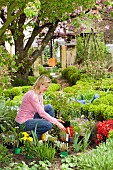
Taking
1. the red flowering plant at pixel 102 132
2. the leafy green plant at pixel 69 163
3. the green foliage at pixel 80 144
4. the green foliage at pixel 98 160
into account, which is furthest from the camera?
the red flowering plant at pixel 102 132

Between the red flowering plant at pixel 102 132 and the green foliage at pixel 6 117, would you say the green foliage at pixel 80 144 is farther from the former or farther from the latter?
the green foliage at pixel 6 117

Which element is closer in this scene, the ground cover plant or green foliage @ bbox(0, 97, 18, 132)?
the ground cover plant

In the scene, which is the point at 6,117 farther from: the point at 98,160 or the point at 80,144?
the point at 98,160

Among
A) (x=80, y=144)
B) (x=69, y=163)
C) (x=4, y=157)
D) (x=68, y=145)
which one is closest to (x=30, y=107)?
(x=68, y=145)

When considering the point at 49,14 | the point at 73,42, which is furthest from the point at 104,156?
the point at 73,42

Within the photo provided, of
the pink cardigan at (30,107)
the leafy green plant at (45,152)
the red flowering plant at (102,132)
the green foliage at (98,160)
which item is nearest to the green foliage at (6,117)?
the pink cardigan at (30,107)

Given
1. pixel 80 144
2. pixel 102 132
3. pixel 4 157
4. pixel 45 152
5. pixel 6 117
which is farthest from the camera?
pixel 6 117

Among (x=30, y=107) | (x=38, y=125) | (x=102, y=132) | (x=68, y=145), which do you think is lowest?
(x=68, y=145)

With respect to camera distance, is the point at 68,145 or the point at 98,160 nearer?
the point at 98,160

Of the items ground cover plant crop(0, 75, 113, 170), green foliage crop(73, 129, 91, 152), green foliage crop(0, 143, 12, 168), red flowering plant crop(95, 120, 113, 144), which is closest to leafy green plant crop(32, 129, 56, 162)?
ground cover plant crop(0, 75, 113, 170)

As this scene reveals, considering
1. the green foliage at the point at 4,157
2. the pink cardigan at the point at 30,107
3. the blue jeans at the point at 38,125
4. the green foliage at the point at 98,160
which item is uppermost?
the pink cardigan at the point at 30,107

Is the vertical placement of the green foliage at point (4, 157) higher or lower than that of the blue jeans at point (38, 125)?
lower

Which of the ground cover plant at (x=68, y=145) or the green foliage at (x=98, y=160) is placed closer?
the green foliage at (x=98, y=160)

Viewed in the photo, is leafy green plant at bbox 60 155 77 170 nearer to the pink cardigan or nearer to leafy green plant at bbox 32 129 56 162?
leafy green plant at bbox 32 129 56 162
